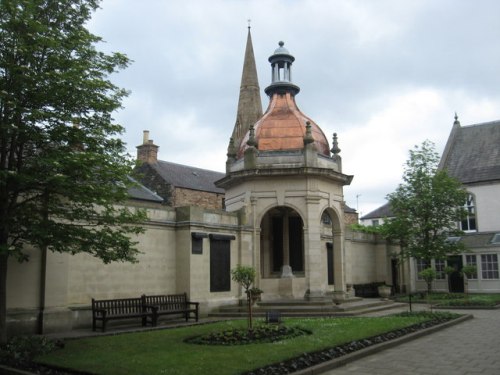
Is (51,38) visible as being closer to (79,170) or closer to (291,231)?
(79,170)

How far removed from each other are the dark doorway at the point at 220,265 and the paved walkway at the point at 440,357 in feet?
29.1

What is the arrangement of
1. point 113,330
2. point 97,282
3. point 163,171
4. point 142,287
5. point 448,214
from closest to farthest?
point 113,330
point 97,282
point 142,287
point 448,214
point 163,171

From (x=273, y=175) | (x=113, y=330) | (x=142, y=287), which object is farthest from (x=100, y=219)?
(x=273, y=175)

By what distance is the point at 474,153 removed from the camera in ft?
127

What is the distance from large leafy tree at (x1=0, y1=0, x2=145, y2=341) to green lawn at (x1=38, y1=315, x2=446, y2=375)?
2.07 m

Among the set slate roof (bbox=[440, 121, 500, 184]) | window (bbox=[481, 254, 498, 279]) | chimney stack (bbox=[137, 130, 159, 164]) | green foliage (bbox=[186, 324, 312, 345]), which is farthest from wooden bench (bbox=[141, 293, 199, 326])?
slate roof (bbox=[440, 121, 500, 184])

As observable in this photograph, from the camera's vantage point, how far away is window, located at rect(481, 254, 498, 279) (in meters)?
33.0

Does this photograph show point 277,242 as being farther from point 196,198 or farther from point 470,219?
point 470,219

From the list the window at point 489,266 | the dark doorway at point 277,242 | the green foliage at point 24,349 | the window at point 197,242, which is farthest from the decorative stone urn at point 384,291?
the green foliage at point 24,349

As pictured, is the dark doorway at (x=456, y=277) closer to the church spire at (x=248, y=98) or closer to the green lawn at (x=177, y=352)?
the green lawn at (x=177, y=352)

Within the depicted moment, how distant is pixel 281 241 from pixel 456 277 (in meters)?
16.7

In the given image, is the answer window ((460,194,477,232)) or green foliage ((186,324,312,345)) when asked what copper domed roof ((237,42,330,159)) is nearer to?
green foliage ((186,324,312,345))

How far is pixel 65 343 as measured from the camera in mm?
12086

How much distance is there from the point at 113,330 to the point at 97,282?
6.54 feet
